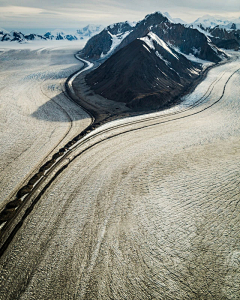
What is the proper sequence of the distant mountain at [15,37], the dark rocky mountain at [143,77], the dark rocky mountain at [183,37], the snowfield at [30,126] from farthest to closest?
the distant mountain at [15,37] → the dark rocky mountain at [183,37] → the dark rocky mountain at [143,77] → the snowfield at [30,126]

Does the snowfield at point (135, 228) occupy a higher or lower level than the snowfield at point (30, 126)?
lower

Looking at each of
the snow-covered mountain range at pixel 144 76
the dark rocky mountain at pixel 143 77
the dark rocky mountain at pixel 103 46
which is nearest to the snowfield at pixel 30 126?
the snow-covered mountain range at pixel 144 76

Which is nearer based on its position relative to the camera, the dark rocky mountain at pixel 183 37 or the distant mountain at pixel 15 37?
the dark rocky mountain at pixel 183 37

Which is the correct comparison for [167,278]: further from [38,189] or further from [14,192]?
[14,192]

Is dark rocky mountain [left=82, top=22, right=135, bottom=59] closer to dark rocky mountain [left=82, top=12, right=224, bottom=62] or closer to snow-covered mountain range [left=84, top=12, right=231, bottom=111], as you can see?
dark rocky mountain [left=82, top=12, right=224, bottom=62]

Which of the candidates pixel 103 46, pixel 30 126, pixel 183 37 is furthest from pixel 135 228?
pixel 103 46

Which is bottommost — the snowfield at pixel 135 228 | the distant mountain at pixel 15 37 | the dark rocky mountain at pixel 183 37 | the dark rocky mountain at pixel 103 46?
the snowfield at pixel 135 228

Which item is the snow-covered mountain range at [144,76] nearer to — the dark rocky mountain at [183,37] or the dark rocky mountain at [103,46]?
the dark rocky mountain at [183,37]

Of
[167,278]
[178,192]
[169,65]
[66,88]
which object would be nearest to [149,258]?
[167,278]

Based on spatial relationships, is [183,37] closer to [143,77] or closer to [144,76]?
[144,76]

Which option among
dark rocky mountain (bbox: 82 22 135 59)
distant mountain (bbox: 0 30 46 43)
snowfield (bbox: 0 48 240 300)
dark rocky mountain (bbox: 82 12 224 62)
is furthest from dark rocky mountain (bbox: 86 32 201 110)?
distant mountain (bbox: 0 30 46 43)
